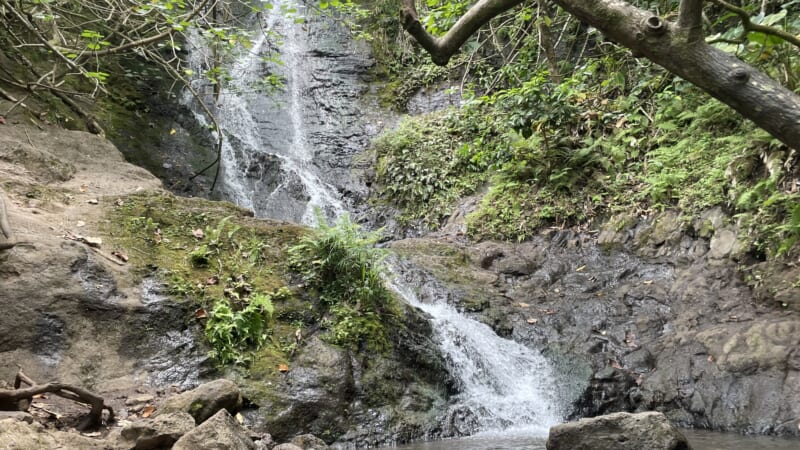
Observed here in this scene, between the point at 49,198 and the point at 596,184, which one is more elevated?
the point at 596,184

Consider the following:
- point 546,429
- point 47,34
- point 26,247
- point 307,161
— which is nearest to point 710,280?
point 546,429

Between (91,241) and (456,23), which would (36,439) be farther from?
(456,23)

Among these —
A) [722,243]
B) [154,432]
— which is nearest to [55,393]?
[154,432]

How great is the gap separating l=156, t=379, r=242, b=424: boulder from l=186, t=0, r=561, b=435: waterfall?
2.49 metres

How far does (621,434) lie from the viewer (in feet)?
14.1

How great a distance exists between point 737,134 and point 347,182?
27.1 ft

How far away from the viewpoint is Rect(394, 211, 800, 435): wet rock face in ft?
18.4

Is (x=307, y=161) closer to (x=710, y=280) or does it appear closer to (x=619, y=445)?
(x=710, y=280)

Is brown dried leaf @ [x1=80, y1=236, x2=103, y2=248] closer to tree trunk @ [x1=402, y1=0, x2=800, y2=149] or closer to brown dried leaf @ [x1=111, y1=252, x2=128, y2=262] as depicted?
brown dried leaf @ [x1=111, y1=252, x2=128, y2=262]

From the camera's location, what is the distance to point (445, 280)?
8.56 metres

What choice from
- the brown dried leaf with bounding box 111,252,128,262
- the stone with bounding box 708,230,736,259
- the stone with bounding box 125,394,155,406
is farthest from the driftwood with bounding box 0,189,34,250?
the stone with bounding box 708,230,736,259

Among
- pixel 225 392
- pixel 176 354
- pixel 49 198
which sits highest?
pixel 49 198

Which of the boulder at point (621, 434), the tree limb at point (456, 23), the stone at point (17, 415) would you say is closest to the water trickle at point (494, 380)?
the boulder at point (621, 434)

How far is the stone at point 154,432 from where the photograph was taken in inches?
146
